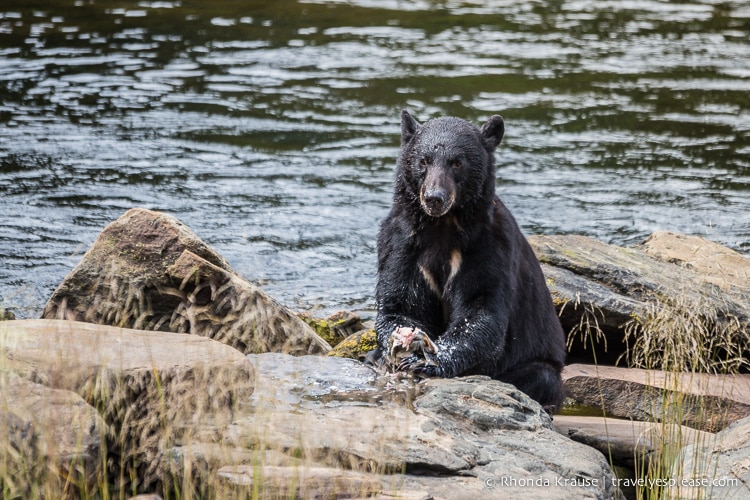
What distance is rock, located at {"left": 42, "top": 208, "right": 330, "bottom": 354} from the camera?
6.10 m

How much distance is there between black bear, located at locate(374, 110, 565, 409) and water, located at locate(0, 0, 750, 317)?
2.36 meters

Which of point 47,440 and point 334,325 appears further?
point 334,325

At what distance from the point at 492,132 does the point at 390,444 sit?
2563 mm

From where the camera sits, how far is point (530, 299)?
21.2 feet

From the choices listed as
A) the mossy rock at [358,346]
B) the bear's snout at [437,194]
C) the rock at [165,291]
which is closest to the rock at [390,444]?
the rock at [165,291]

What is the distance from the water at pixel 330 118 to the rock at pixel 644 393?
7.16ft

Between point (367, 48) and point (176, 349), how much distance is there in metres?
12.6

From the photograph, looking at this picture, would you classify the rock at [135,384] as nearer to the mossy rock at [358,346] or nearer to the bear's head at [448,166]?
the bear's head at [448,166]

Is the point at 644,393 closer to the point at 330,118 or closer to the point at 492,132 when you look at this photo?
the point at 492,132

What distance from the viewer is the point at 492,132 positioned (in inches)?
252

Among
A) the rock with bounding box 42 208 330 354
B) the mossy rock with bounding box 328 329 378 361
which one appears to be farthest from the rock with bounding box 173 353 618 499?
the mossy rock with bounding box 328 329 378 361

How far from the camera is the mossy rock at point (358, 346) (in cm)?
677

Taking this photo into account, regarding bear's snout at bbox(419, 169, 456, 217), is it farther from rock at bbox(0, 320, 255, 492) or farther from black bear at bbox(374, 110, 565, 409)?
rock at bbox(0, 320, 255, 492)

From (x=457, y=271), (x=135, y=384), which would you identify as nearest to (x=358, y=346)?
(x=457, y=271)
